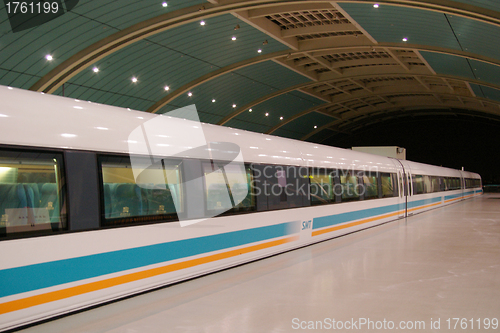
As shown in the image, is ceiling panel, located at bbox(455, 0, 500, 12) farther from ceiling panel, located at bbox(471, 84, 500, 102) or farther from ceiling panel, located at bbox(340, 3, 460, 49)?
ceiling panel, located at bbox(471, 84, 500, 102)

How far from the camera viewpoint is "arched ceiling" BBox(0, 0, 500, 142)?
17000mm

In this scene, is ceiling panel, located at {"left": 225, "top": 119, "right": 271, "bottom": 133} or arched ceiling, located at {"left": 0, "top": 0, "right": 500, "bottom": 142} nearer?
arched ceiling, located at {"left": 0, "top": 0, "right": 500, "bottom": 142}

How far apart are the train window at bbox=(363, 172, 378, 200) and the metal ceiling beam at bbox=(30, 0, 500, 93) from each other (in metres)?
7.37

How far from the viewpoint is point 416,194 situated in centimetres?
1878

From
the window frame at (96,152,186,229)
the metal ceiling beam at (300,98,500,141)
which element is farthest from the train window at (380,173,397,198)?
the metal ceiling beam at (300,98,500,141)

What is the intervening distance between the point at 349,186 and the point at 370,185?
6.13ft

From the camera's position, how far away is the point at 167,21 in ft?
58.4

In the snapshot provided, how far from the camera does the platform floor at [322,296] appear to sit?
15.4 feet

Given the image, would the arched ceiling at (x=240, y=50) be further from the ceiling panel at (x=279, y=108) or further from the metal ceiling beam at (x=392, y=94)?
the metal ceiling beam at (x=392, y=94)

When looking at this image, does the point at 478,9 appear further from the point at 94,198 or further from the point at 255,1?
the point at 94,198

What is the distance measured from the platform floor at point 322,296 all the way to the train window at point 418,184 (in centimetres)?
954

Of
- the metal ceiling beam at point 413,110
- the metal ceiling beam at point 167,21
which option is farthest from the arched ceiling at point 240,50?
the metal ceiling beam at point 413,110

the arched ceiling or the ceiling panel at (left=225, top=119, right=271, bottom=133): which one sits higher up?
the arched ceiling

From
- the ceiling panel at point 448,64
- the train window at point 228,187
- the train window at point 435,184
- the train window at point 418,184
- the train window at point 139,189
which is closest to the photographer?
the train window at point 139,189
